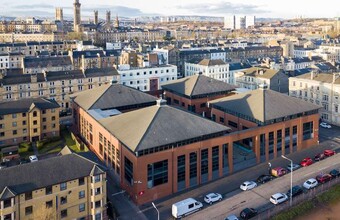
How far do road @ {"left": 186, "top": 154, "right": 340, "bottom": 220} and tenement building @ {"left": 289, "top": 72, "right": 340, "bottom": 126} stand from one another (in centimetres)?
2052

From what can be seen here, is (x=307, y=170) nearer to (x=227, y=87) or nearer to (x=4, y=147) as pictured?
(x=227, y=87)

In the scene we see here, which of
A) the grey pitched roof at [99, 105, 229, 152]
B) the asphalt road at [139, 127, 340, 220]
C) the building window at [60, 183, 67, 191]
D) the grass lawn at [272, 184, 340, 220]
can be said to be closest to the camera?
the building window at [60, 183, 67, 191]

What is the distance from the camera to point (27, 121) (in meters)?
60.7

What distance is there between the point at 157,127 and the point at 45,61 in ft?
226

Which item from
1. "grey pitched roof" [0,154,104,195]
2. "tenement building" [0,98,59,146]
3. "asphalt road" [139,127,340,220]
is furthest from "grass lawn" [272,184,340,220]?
"tenement building" [0,98,59,146]

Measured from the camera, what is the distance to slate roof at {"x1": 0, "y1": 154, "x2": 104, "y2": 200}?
32594 millimetres

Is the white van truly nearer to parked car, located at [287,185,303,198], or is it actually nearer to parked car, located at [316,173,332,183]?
parked car, located at [287,185,303,198]

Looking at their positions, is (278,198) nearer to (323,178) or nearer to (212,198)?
(212,198)

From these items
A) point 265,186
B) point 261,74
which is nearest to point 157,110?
point 265,186

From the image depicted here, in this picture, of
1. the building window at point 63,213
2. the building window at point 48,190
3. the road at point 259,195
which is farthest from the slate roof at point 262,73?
the building window at point 48,190

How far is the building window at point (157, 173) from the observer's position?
4141cm

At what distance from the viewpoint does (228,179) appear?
4656 centimetres

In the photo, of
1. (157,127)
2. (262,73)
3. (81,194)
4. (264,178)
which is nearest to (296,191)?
(264,178)

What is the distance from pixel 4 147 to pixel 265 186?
4011cm
